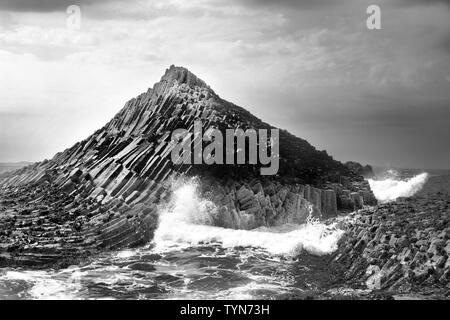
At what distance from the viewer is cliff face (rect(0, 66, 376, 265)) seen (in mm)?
51906

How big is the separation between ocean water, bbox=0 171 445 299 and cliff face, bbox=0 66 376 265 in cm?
217

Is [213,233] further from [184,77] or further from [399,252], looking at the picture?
[184,77]

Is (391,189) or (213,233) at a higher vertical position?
(391,189)

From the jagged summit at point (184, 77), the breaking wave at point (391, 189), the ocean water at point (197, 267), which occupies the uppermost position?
the jagged summit at point (184, 77)

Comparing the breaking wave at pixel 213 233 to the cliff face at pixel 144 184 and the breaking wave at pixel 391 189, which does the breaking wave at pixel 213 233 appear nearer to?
the cliff face at pixel 144 184

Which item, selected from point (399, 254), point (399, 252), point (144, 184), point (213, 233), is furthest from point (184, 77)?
point (399, 254)

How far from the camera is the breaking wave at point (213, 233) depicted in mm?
50906

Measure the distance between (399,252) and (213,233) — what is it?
20.0 m

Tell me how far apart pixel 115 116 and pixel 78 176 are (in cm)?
1673

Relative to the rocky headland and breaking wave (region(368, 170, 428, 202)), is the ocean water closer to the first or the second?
the rocky headland

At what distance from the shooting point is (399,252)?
40.4 metres

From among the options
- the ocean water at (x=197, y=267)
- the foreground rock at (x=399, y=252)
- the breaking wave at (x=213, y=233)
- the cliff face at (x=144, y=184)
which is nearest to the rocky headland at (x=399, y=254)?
the foreground rock at (x=399, y=252)

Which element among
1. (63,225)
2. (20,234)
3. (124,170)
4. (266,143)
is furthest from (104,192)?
(266,143)

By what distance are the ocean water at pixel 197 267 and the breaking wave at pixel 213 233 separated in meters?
0.09
